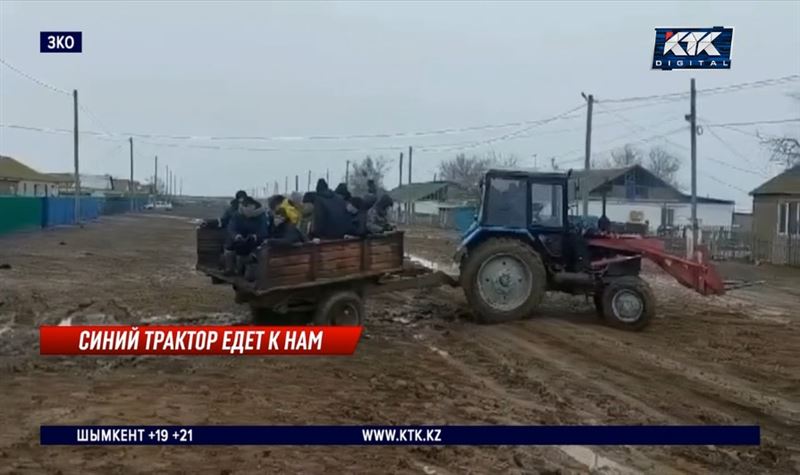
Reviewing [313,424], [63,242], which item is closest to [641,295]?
[313,424]

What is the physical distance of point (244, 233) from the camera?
35.5ft

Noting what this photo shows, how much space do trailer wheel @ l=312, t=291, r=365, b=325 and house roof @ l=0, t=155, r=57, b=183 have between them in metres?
60.7

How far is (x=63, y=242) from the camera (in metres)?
29.8

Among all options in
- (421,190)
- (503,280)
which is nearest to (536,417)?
(503,280)

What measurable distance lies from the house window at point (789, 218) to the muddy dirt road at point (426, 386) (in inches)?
854

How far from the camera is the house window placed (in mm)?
33812

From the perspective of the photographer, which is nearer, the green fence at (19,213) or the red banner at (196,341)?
the red banner at (196,341)

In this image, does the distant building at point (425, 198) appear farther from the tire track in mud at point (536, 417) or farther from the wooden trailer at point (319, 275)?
the tire track in mud at point (536, 417)

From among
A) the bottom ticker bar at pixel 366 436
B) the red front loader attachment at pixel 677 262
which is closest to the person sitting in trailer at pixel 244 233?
the bottom ticker bar at pixel 366 436

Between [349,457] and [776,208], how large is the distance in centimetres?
3381

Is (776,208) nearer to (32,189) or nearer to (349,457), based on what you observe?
(349,457)

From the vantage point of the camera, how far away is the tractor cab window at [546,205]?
41.0ft

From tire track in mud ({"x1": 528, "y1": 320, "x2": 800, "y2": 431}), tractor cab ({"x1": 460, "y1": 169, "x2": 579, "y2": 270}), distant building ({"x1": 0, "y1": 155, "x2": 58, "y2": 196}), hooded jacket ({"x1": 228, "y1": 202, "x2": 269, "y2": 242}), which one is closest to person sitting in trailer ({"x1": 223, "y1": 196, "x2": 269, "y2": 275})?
hooded jacket ({"x1": 228, "y1": 202, "x2": 269, "y2": 242})

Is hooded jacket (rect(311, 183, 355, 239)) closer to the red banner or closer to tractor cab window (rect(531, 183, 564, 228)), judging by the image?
the red banner
